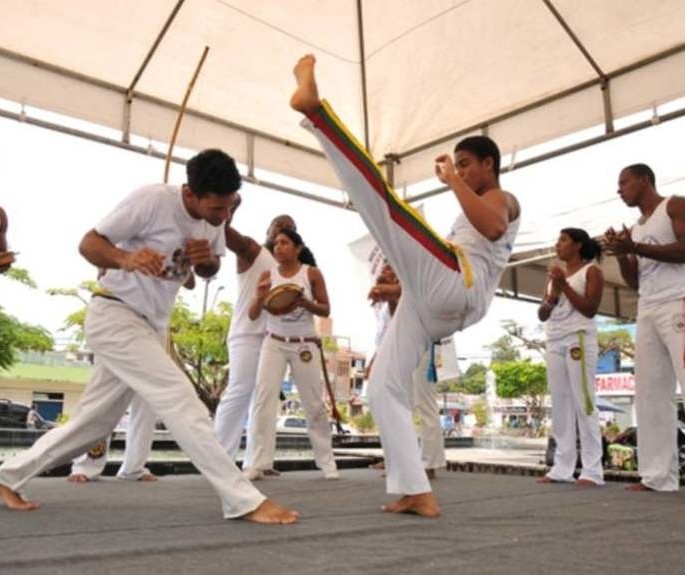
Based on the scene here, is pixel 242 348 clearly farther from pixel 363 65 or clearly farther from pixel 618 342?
pixel 618 342

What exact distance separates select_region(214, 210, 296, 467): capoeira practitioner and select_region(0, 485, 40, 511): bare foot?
153cm

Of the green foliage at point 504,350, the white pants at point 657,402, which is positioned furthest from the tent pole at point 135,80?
the green foliage at point 504,350

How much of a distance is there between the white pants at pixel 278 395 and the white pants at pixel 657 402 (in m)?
1.73

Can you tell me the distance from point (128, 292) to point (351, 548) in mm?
1293

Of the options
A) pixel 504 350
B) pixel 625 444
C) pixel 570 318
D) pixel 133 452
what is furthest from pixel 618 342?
pixel 133 452

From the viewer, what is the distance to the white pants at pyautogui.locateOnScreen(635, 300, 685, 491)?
3.47 meters

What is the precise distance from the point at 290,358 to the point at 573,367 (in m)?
1.64

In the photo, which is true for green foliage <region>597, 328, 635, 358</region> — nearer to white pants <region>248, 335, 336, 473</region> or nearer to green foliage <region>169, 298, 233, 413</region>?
green foliage <region>169, 298, 233, 413</region>

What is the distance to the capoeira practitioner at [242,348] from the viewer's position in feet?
13.0

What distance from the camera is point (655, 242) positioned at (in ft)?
11.6

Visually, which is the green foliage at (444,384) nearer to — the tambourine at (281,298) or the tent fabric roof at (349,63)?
the tambourine at (281,298)

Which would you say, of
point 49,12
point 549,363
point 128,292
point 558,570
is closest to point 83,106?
point 49,12

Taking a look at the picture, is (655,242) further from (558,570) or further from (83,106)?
(83,106)

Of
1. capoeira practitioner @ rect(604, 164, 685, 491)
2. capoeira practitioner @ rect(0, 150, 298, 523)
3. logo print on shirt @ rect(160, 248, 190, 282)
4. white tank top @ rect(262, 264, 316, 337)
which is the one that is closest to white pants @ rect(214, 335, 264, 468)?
white tank top @ rect(262, 264, 316, 337)
